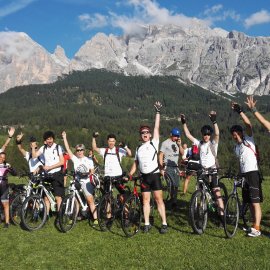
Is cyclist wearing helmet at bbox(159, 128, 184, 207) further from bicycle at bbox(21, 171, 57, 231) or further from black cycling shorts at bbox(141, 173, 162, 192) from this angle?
bicycle at bbox(21, 171, 57, 231)

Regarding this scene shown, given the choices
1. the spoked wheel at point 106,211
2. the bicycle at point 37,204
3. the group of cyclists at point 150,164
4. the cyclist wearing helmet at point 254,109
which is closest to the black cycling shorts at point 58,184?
the group of cyclists at point 150,164

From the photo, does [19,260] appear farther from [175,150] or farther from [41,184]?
[175,150]

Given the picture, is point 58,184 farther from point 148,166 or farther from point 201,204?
point 201,204

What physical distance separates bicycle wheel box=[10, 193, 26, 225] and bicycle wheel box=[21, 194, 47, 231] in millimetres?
784

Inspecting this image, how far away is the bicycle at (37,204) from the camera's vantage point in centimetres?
1194

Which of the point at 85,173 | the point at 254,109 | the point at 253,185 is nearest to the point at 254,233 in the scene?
the point at 253,185

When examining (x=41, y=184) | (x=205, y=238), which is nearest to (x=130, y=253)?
(x=205, y=238)

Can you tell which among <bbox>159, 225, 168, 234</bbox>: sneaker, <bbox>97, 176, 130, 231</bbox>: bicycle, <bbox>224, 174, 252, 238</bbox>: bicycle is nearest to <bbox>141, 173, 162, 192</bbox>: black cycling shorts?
<bbox>97, 176, 130, 231</bbox>: bicycle

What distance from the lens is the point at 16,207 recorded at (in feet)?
43.0

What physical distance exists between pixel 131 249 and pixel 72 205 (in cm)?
289

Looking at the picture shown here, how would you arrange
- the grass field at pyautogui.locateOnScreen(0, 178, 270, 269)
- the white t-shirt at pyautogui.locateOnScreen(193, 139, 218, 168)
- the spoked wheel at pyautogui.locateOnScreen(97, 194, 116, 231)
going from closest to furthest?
1. the grass field at pyautogui.locateOnScreen(0, 178, 270, 269)
2. the spoked wheel at pyautogui.locateOnScreen(97, 194, 116, 231)
3. the white t-shirt at pyautogui.locateOnScreen(193, 139, 218, 168)

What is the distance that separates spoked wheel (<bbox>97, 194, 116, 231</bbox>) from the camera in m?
12.0

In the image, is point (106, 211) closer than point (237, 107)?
No

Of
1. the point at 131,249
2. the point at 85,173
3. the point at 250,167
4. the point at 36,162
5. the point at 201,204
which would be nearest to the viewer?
the point at 131,249
